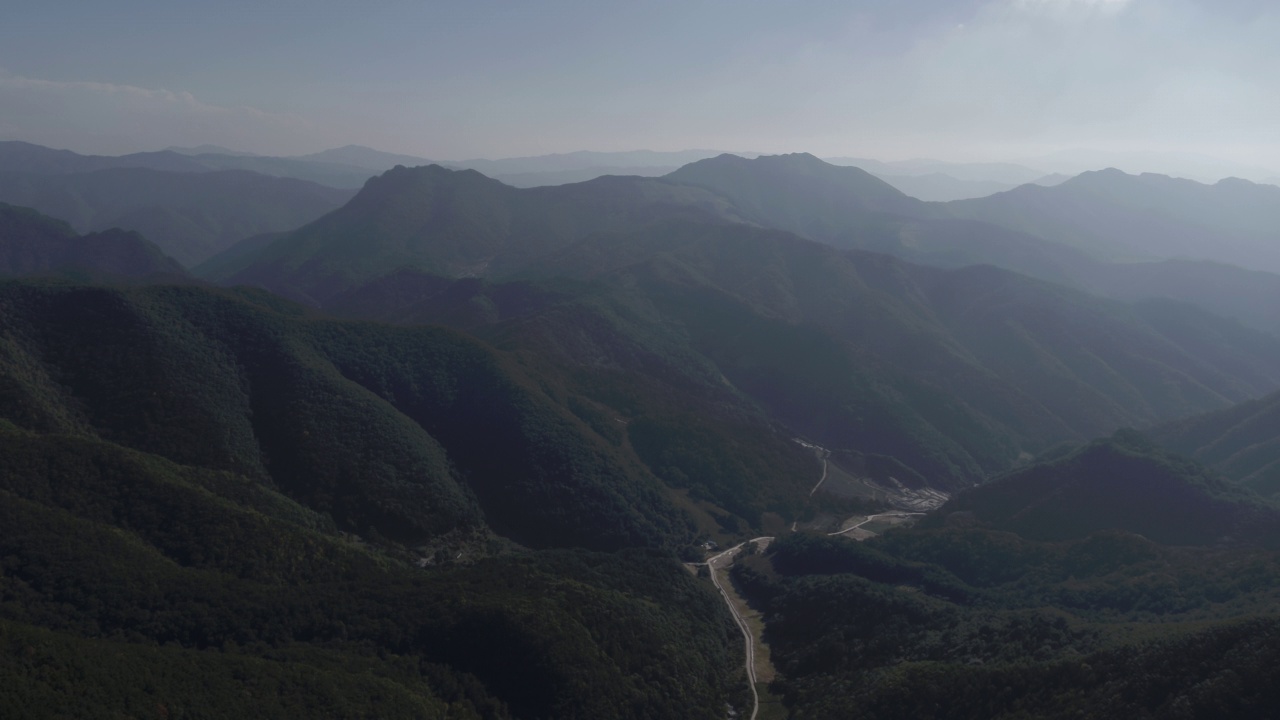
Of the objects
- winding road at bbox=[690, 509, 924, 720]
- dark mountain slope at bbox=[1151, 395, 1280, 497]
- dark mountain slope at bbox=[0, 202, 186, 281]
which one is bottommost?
winding road at bbox=[690, 509, 924, 720]

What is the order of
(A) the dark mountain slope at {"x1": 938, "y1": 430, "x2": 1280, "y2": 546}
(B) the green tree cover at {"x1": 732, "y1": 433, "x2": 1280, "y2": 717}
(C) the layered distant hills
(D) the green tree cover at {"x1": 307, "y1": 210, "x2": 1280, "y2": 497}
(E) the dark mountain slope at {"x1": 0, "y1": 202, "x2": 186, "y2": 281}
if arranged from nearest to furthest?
(B) the green tree cover at {"x1": 732, "y1": 433, "x2": 1280, "y2": 717}, (C) the layered distant hills, (A) the dark mountain slope at {"x1": 938, "y1": 430, "x2": 1280, "y2": 546}, (D) the green tree cover at {"x1": 307, "y1": 210, "x2": 1280, "y2": 497}, (E) the dark mountain slope at {"x1": 0, "y1": 202, "x2": 186, "y2": 281}

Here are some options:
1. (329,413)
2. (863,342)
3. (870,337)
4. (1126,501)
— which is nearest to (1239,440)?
(1126,501)

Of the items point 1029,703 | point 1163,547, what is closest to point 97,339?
point 1029,703

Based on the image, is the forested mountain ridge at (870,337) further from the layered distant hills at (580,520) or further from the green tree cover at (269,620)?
the green tree cover at (269,620)

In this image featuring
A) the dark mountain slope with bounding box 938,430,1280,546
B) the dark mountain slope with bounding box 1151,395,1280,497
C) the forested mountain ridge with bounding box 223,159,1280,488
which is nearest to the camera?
the dark mountain slope with bounding box 938,430,1280,546

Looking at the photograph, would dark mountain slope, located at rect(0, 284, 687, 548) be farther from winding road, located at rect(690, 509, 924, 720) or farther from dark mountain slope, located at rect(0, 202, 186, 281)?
dark mountain slope, located at rect(0, 202, 186, 281)

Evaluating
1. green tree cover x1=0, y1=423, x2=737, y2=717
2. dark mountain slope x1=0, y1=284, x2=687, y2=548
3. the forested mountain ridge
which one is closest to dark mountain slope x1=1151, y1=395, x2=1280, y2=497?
the forested mountain ridge

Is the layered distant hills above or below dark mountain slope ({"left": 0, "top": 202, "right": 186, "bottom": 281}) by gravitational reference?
below

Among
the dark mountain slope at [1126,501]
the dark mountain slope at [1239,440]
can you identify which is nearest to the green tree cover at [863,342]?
the dark mountain slope at [1239,440]
